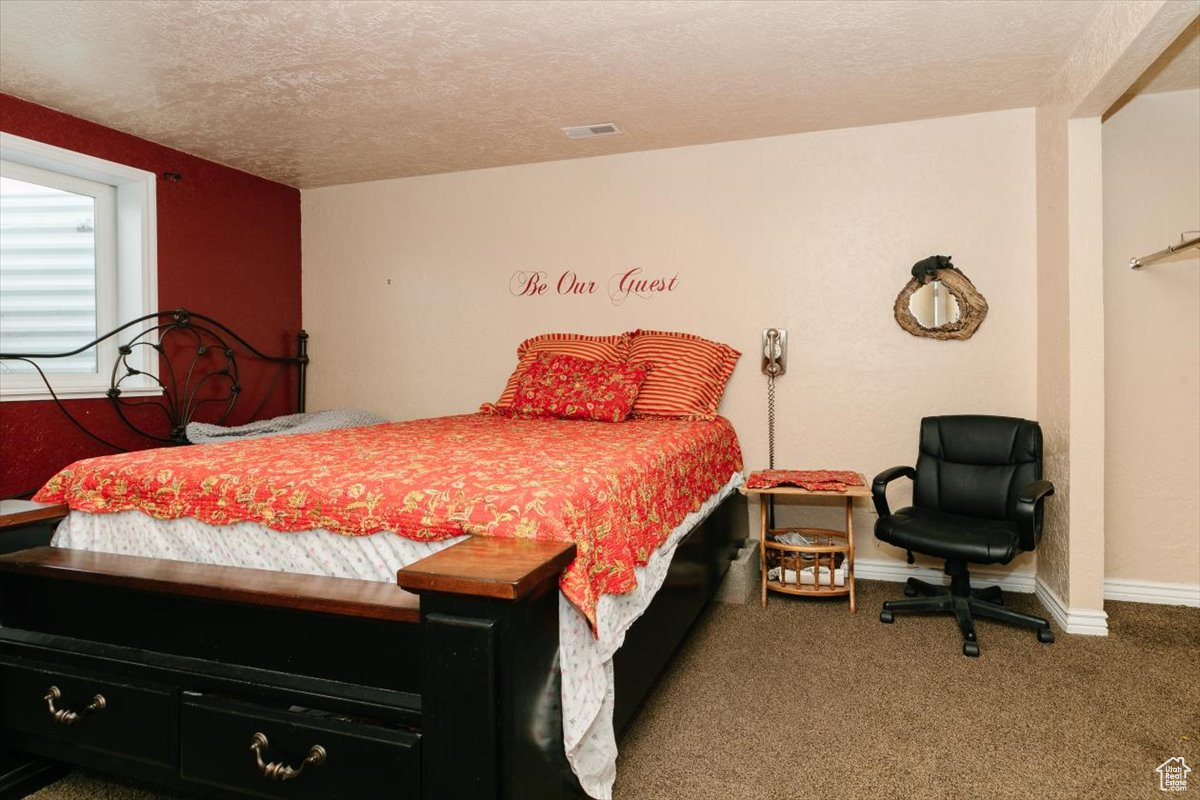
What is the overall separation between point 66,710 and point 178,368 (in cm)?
251

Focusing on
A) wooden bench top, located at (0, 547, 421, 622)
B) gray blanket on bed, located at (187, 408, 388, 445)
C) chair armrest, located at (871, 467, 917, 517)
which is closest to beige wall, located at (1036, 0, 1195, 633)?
chair armrest, located at (871, 467, 917, 517)

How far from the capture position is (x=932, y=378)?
11.2 feet

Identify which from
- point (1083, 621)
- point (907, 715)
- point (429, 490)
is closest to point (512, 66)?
point (429, 490)

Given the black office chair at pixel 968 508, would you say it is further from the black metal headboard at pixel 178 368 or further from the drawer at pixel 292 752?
the black metal headboard at pixel 178 368

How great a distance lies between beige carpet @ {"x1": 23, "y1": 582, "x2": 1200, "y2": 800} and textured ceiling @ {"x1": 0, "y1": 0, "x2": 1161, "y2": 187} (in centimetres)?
224

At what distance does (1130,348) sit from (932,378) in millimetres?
821

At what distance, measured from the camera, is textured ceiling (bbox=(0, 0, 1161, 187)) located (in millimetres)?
2342

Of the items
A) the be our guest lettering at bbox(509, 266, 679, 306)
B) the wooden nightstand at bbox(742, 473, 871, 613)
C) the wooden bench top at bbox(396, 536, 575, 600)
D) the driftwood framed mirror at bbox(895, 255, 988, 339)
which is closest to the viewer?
the wooden bench top at bbox(396, 536, 575, 600)

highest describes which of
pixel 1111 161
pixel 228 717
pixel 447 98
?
pixel 447 98

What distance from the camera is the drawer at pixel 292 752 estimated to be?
134cm

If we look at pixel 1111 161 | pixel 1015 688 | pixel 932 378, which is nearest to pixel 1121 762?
pixel 1015 688

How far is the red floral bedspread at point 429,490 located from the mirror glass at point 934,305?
1.70 meters

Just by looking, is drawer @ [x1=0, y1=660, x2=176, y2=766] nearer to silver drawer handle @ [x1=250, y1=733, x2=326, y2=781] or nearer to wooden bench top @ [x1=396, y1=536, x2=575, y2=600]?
silver drawer handle @ [x1=250, y1=733, x2=326, y2=781]

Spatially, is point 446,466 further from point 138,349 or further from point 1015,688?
point 138,349
